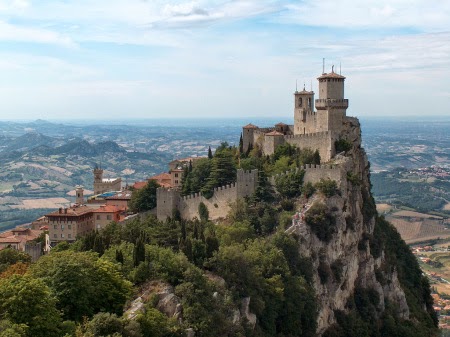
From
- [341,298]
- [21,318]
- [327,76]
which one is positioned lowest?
[341,298]

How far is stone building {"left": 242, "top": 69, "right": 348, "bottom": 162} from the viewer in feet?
216

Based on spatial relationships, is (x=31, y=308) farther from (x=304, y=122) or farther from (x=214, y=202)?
(x=304, y=122)

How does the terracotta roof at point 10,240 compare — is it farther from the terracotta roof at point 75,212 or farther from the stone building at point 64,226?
the stone building at point 64,226

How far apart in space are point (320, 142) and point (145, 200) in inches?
756

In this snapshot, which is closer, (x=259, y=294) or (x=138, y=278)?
(x=138, y=278)

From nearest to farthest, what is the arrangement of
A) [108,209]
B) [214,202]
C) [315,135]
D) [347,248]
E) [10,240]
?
[347,248] < [214,202] < [315,135] < [108,209] < [10,240]

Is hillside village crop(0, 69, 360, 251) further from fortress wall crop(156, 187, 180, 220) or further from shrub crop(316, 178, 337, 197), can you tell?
shrub crop(316, 178, 337, 197)

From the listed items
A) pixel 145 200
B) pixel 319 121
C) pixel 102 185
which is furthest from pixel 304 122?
pixel 102 185

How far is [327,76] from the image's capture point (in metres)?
68.2

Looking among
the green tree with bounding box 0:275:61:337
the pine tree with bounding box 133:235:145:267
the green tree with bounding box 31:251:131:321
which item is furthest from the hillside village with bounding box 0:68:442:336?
the green tree with bounding box 0:275:61:337

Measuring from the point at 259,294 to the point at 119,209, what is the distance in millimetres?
26618

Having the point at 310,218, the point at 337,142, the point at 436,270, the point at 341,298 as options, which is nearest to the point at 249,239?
the point at 310,218

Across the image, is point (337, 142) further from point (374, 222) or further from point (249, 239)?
point (249, 239)

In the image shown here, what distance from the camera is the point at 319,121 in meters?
68.2
